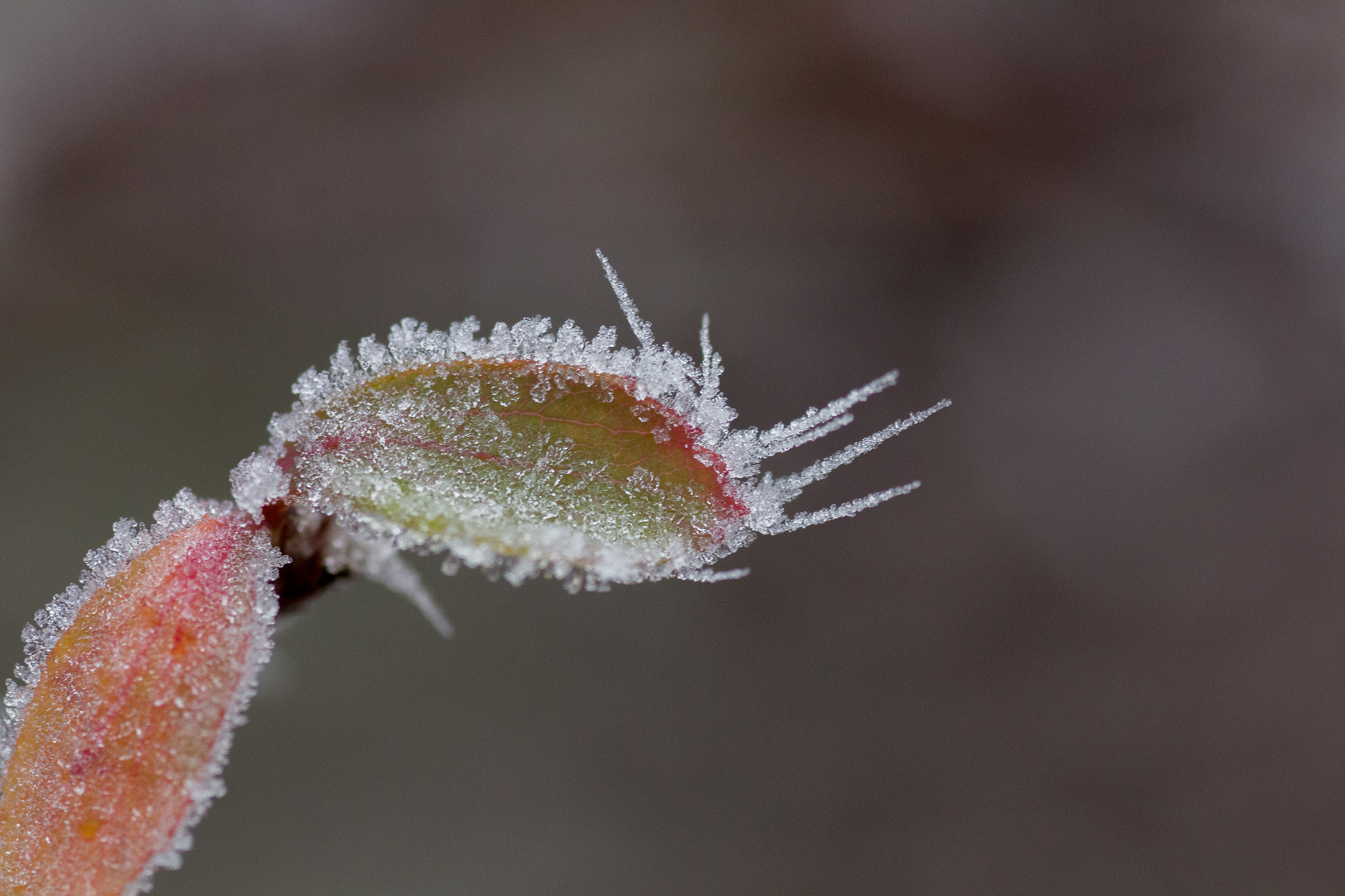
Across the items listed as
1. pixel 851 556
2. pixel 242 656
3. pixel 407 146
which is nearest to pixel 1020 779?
pixel 851 556

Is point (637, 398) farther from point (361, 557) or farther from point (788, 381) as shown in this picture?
point (788, 381)

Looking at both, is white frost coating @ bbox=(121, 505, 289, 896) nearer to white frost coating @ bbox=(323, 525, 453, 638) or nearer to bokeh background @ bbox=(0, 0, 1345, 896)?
white frost coating @ bbox=(323, 525, 453, 638)

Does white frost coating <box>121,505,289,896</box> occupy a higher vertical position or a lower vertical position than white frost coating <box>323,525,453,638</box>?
lower

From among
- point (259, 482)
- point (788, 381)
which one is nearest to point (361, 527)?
point (259, 482)

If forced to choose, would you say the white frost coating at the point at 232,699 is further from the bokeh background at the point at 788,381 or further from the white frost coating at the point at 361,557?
the bokeh background at the point at 788,381

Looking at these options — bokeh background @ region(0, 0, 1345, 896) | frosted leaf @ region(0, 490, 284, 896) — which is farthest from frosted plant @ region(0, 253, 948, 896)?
bokeh background @ region(0, 0, 1345, 896)

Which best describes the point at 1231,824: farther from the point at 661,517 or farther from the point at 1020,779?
the point at 661,517

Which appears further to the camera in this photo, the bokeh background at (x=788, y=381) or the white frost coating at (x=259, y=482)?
the bokeh background at (x=788, y=381)

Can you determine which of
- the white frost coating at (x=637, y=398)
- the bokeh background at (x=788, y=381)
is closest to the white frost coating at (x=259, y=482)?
the white frost coating at (x=637, y=398)
